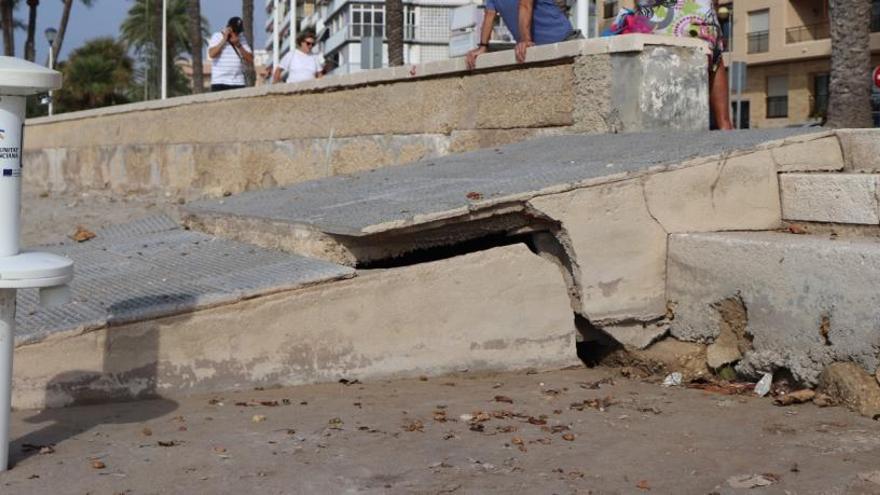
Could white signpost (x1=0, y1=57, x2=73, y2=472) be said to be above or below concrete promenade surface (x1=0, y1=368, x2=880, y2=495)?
above

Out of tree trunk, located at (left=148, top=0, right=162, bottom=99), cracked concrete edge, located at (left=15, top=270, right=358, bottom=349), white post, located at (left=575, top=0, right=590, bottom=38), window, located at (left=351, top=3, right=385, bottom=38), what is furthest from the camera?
window, located at (left=351, top=3, right=385, bottom=38)

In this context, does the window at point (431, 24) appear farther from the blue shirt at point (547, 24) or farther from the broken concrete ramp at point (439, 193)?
the broken concrete ramp at point (439, 193)

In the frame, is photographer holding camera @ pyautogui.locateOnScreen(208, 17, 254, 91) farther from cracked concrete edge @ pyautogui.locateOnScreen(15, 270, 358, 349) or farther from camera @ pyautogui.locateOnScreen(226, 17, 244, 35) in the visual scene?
cracked concrete edge @ pyautogui.locateOnScreen(15, 270, 358, 349)

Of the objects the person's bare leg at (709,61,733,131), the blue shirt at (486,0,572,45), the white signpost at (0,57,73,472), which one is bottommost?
the white signpost at (0,57,73,472)

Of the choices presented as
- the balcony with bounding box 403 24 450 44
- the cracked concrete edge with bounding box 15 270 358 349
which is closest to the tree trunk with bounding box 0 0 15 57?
the balcony with bounding box 403 24 450 44

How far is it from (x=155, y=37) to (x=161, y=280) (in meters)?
68.0

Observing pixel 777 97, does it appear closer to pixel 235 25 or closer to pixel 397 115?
pixel 235 25

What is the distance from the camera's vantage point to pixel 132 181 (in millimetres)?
15195

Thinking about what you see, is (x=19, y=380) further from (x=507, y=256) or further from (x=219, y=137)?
(x=219, y=137)

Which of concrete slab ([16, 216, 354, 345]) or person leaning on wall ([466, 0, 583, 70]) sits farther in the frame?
person leaning on wall ([466, 0, 583, 70])

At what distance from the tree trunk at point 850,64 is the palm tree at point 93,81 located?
4826 cm

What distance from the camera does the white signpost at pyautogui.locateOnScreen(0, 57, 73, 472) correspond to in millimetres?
3117

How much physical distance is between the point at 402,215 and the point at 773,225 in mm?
1823

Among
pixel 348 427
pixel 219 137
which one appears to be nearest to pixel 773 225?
pixel 348 427
